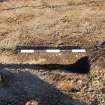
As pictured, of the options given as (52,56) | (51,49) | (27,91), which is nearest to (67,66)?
(52,56)

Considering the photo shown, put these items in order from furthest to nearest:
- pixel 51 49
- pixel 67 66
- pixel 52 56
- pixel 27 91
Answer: pixel 51 49 → pixel 52 56 → pixel 67 66 → pixel 27 91

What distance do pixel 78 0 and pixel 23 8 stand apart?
8.37ft

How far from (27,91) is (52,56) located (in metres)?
2.07

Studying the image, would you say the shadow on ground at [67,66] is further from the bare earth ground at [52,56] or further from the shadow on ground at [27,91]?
the shadow on ground at [27,91]

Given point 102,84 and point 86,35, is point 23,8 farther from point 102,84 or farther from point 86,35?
point 102,84

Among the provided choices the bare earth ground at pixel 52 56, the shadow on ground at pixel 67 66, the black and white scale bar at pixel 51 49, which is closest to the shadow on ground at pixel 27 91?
the bare earth ground at pixel 52 56

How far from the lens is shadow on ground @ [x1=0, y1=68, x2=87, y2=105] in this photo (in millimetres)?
9312

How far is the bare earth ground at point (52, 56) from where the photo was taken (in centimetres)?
959

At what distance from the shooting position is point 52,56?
1141cm

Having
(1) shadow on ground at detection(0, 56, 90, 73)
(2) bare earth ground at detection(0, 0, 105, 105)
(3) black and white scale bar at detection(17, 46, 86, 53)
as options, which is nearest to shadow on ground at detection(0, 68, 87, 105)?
(2) bare earth ground at detection(0, 0, 105, 105)

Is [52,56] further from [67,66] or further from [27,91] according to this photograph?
[27,91]

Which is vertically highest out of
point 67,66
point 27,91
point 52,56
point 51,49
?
point 51,49

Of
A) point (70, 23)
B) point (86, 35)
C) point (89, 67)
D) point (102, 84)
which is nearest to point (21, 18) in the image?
point (70, 23)

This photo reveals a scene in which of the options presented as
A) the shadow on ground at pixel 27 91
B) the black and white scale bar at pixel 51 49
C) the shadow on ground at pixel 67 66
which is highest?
the black and white scale bar at pixel 51 49
